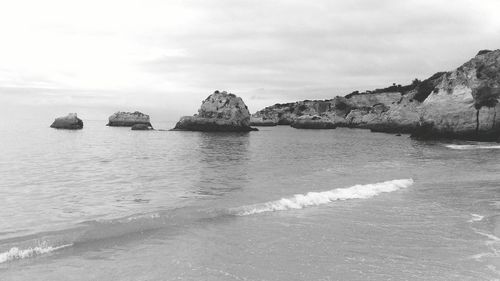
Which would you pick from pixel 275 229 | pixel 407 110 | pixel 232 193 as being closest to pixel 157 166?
pixel 232 193

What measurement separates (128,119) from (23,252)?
115532mm

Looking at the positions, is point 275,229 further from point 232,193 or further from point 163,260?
point 232,193

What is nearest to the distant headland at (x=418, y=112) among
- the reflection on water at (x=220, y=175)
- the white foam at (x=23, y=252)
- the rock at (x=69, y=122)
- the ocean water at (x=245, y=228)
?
the rock at (x=69, y=122)

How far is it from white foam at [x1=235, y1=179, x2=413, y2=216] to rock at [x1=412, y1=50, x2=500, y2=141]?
3982 centimetres

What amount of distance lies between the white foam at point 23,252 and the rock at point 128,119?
10725 centimetres

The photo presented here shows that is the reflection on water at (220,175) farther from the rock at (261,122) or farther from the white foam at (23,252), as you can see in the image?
the rock at (261,122)

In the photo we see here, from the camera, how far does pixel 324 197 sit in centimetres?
1639

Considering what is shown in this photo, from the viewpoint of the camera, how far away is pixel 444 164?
30156mm

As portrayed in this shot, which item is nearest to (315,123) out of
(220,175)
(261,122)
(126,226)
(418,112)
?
(261,122)

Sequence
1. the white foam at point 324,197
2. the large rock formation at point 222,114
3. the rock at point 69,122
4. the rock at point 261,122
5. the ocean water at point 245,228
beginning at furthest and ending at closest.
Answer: the rock at point 261,122 → the rock at point 69,122 → the large rock formation at point 222,114 → the white foam at point 324,197 → the ocean water at point 245,228

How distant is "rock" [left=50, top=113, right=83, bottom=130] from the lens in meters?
99.5

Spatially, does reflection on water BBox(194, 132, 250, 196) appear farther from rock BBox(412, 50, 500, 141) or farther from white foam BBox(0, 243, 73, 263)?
rock BBox(412, 50, 500, 141)

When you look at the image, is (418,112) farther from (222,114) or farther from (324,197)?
(324,197)

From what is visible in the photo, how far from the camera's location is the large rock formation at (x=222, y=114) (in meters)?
86.2
